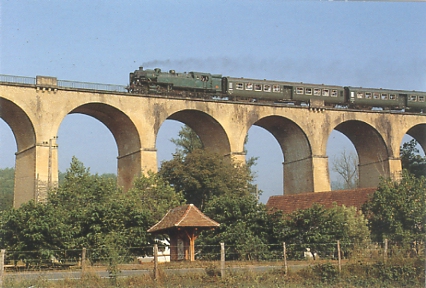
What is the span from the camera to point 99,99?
36938mm

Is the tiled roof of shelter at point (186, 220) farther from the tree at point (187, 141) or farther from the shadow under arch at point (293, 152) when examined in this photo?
the tree at point (187, 141)

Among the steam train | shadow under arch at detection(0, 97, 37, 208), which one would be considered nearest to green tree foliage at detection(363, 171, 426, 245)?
the steam train

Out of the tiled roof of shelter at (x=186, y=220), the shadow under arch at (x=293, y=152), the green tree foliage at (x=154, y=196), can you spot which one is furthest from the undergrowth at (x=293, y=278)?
the shadow under arch at (x=293, y=152)

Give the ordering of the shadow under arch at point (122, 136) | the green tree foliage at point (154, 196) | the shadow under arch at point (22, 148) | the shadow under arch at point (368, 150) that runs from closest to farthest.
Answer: the green tree foliage at point (154, 196)
the shadow under arch at point (22, 148)
the shadow under arch at point (122, 136)
the shadow under arch at point (368, 150)

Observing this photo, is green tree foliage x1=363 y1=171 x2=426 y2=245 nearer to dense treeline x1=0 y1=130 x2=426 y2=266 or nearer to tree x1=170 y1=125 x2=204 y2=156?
dense treeline x1=0 y1=130 x2=426 y2=266

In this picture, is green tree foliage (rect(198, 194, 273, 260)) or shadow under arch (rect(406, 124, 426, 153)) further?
shadow under arch (rect(406, 124, 426, 153))

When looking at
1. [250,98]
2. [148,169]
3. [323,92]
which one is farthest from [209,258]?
[323,92]

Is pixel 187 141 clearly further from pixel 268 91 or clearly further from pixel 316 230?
pixel 316 230

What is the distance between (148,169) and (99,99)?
495cm

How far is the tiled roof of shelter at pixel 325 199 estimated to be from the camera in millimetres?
32219

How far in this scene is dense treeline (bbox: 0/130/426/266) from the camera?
22281 millimetres

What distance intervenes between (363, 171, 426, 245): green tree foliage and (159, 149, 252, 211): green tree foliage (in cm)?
1096

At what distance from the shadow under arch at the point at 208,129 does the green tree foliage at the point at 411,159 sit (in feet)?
47.3

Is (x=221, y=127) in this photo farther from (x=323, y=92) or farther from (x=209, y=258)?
(x=209, y=258)
